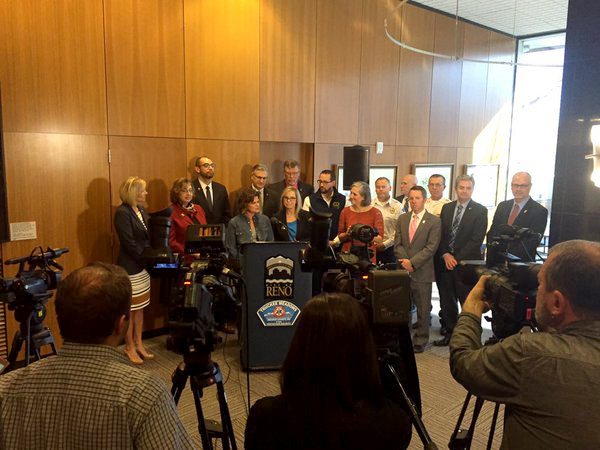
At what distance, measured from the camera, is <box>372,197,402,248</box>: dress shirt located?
5.17 metres

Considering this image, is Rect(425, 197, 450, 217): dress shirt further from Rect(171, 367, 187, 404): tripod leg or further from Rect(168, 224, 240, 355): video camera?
Rect(171, 367, 187, 404): tripod leg

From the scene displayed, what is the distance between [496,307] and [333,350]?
789 mm

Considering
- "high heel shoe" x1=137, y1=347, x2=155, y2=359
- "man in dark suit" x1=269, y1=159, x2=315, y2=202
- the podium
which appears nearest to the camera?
the podium

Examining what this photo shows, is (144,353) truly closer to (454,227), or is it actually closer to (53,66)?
(53,66)

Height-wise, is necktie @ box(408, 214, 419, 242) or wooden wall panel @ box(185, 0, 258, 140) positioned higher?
wooden wall panel @ box(185, 0, 258, 140)

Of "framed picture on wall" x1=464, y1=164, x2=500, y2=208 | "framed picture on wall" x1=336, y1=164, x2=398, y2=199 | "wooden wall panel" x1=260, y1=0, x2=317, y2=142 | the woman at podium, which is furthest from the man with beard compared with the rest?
"framed picture on wall" x1=464, y1=164, x2=500, y2=208

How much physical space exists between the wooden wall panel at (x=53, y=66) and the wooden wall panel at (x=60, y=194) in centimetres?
14

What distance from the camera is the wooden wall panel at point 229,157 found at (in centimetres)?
534

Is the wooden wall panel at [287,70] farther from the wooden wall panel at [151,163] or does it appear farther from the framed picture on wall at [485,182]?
the framed picture on wall at [485,182]

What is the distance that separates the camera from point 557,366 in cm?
134

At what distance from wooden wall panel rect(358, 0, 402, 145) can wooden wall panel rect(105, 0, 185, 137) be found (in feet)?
9.27

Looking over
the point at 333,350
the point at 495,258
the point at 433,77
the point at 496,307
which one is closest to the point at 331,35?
the point at 433,77

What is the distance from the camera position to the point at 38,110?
13.8ft

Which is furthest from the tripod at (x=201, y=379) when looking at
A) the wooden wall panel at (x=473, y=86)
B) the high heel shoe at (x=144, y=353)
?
the wooden wall panel at (x=473, y=86)
